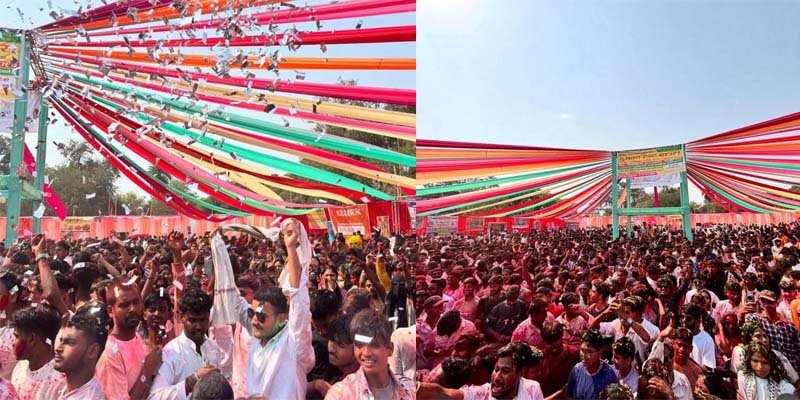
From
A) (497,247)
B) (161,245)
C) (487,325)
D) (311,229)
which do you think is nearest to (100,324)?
(161,245)

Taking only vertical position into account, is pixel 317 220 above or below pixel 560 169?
below

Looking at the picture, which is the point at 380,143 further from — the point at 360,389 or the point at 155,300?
the point at 155,300

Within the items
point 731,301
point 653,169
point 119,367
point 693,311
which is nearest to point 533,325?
point 693,311

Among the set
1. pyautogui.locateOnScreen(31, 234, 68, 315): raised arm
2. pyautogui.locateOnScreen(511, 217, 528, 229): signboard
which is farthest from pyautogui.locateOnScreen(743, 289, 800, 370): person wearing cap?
pyautogui.locateOnScreen(511, 217, 528, 229): signboard

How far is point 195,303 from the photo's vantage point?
2.47m

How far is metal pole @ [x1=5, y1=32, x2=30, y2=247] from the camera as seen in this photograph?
8.77ft

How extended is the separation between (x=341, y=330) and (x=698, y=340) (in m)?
2.11

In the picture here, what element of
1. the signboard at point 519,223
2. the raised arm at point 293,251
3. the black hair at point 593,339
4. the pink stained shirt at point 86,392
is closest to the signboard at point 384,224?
the raised arm at point 293,251

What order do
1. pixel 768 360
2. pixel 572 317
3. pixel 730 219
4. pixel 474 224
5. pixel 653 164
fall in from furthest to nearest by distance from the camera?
pixel 730 219, pixel 474 224, pixel 653 164, pixel 572 317, pixel 768 360

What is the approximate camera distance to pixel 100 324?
2363 millimetres

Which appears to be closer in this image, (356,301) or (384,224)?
(356,301)

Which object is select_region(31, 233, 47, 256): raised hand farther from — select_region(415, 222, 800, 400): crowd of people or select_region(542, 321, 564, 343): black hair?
select_region(542, 321, 564, 343): black hair

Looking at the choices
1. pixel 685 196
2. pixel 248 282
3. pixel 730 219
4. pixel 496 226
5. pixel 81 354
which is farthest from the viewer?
pixel 730 219

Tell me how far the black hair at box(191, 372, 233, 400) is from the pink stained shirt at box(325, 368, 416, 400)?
1.57 feet
